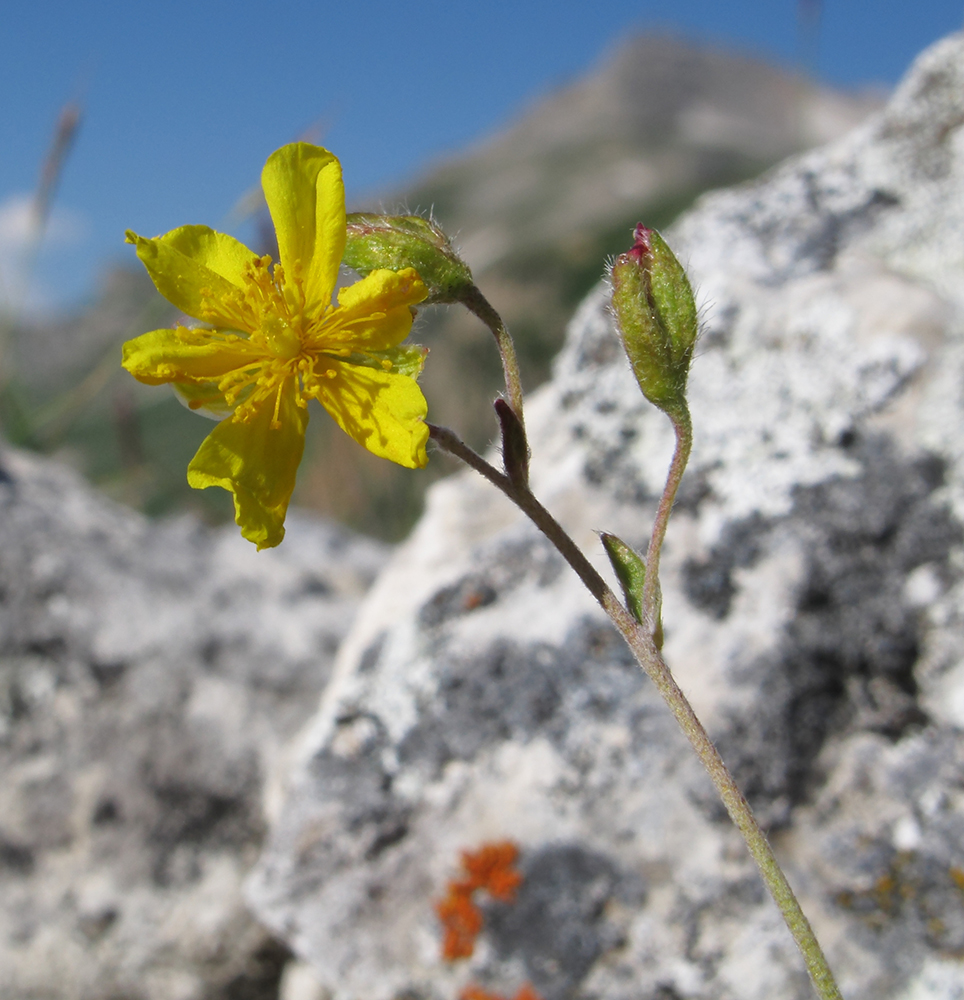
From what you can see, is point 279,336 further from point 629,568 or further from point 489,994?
point 489,994

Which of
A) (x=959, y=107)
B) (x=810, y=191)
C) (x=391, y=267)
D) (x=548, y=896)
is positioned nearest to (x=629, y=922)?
(x=548, y=896)

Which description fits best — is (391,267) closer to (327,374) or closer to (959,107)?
(327,374)

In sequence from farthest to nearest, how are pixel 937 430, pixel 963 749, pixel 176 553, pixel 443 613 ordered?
pixel 176 553, pixel 443 613, pixel 937 430, pixel 963 749

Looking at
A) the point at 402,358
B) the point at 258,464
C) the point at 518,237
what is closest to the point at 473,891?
the point at 258,464

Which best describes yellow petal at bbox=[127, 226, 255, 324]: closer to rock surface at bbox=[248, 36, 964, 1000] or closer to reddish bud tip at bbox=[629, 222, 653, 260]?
reddish bud tip at bbox=[629, 222, 653, 260]

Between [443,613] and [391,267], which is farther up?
[443,613]

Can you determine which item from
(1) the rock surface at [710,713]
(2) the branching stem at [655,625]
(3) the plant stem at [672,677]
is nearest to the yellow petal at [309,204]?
(2) the branching stem at [655,625]
